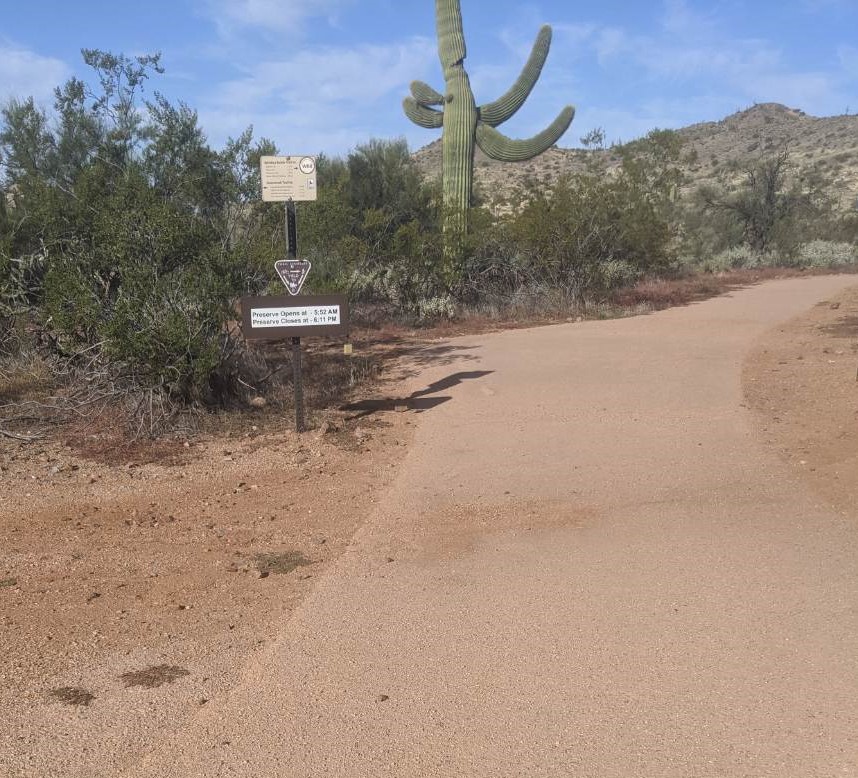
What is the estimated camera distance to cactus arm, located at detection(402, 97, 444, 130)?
22.3 meters

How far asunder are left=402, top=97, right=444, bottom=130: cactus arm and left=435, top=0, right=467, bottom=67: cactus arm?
157cm

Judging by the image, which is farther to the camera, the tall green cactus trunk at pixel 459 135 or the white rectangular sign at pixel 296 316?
the tall green cactus trunk at pixel 459 135

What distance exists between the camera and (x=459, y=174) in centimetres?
2094

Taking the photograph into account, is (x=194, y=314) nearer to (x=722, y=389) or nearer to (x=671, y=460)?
(x=671, y=460)

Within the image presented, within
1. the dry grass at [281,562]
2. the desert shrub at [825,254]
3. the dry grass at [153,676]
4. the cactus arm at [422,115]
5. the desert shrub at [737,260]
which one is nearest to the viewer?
the dry grass at [153,676]

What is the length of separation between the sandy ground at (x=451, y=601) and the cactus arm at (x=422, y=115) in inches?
594

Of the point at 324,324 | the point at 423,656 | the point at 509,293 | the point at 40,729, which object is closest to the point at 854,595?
the point at 423,656

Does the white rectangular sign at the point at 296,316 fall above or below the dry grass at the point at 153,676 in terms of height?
above

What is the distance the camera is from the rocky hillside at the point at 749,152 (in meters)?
56.5

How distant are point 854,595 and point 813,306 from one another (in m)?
16.4

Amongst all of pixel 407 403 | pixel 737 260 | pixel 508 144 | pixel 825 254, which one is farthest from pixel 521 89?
pixel 825 254

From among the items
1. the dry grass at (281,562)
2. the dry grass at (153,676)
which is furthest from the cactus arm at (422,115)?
the dry grass at (153,676)

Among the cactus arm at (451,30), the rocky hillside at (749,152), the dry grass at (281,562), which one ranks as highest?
the rocky hillside at (749,152)

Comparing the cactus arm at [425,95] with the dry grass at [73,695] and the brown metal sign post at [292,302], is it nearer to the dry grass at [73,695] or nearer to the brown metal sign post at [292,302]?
the brown metal sign post at [292,302]
